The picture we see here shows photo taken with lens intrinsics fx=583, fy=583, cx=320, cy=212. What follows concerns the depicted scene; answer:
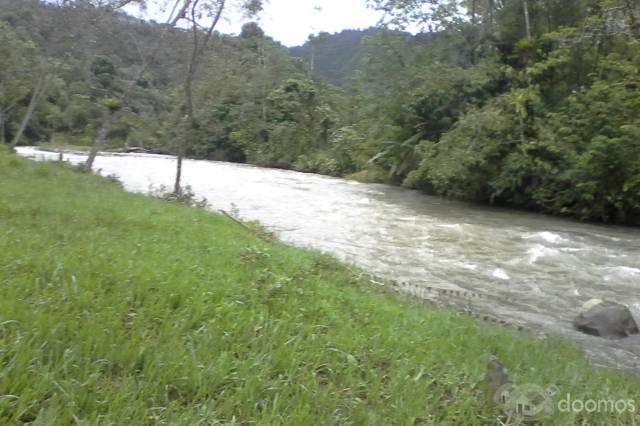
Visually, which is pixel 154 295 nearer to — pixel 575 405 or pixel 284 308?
pixel 284 308

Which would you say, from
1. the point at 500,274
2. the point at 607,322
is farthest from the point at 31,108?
the point at 607,322

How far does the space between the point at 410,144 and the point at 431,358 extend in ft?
82.5

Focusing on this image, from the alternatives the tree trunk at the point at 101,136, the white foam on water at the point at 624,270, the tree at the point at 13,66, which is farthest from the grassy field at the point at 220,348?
the tree at the point at 13,66

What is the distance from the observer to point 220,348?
3863mm

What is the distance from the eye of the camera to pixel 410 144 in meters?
29.2

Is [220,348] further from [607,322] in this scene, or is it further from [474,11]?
[474,11]

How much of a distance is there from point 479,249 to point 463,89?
1441cm

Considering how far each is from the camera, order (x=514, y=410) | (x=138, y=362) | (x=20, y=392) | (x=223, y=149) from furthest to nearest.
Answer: (x=223, y=149)
(x=514, y=410)
(x=138, y=362)
(x=20, y=392)

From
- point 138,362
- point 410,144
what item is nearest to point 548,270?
point 138,362

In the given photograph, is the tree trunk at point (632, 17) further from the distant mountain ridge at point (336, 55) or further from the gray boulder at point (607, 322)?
the distant mountain ridge at point (336, 55)

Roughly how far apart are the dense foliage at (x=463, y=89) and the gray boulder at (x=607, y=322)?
3.88m

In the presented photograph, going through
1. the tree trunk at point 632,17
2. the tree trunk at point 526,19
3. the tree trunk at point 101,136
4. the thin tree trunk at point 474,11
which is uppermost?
the thin tree trunk at point 474,11

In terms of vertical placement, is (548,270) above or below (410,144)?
below

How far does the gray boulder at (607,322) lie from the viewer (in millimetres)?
7766
